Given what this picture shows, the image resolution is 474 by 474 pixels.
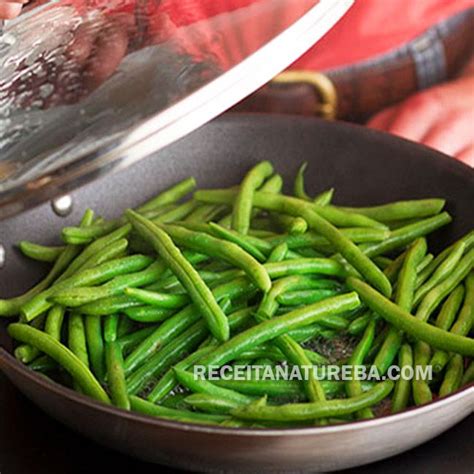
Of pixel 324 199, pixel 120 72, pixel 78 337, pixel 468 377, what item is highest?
pixel 120 72

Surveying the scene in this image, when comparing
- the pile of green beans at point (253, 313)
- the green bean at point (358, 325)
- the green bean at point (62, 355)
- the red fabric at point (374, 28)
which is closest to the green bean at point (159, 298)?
the pile of green beans at point (253, 313)

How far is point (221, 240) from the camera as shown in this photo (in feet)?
4.24

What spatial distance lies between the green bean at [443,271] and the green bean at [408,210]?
96 millimetres

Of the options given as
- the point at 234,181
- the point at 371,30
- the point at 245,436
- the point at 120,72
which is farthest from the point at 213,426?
the point at 371,30

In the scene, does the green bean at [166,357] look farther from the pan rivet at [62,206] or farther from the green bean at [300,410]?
the pan rivet at [62,206]

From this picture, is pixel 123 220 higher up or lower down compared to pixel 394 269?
higher up

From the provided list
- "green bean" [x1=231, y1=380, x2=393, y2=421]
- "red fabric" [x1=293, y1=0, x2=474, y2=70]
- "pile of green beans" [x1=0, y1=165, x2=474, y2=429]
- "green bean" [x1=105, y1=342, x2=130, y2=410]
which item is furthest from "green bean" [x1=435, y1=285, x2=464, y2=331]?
"red fabric" [x1=293, y1=0, x2=474, y2=70]

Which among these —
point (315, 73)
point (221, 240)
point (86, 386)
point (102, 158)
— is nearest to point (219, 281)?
point (221, 240)

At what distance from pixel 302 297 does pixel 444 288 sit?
20 cm

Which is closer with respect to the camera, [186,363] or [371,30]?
[186,363]

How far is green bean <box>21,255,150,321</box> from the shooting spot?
1246 mm

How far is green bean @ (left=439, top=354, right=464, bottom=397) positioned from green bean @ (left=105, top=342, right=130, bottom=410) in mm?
373

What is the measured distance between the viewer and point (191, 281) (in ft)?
3.99

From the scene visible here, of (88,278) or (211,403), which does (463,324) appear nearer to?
(211,403)
